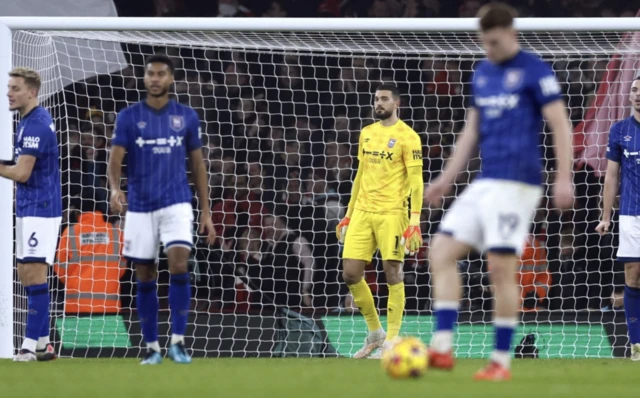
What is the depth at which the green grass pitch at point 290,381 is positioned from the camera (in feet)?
17.7

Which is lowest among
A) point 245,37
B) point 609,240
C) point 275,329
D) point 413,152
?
point 275,329

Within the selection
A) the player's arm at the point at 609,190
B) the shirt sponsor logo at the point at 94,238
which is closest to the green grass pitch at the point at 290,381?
the player's arm at the point at 609,190

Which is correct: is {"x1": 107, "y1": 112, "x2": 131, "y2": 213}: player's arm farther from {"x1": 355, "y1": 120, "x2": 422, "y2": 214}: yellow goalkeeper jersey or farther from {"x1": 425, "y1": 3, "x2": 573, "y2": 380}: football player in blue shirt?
{"x1": 355, "y1": 120, "x2": 422, "y2": 214}: yellow goalkeeper jersey

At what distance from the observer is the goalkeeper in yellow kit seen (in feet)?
30.3

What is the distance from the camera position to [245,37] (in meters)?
10.4

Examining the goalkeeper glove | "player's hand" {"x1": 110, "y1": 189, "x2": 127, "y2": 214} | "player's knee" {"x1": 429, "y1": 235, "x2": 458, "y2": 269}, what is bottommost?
the goalkeeper glove

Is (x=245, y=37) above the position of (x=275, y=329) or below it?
above

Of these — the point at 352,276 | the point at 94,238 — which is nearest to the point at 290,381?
the point at 352,276

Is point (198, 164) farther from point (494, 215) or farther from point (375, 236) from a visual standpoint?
point (494, 215)

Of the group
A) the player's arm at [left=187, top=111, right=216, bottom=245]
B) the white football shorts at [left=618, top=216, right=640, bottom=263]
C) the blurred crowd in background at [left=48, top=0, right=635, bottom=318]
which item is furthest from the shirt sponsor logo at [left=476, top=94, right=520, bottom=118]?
the blurred crowd in background at [left=48, top=0, right=635, bottom=318]

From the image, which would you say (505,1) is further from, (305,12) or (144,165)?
(144,165)

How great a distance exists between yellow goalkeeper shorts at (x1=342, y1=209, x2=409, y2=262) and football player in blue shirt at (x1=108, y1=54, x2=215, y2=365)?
2.14 m

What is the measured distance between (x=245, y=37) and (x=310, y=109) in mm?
2076

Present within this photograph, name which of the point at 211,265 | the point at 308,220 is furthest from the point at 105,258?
the point at 308,220
